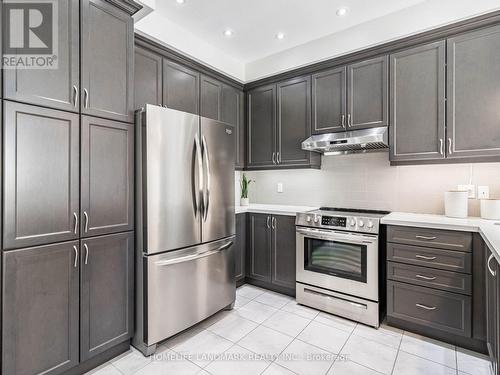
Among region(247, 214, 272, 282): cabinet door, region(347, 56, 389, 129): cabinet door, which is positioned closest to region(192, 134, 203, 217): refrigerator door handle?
region(247, 214, 272, 282): cabinet door

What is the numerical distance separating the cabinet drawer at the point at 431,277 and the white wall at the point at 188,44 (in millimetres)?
2868

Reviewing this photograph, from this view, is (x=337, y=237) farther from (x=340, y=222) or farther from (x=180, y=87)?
(x=180, y=87)

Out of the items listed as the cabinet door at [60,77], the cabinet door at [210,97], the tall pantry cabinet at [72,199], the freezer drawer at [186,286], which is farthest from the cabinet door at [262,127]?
the cabinet door at [60,77]

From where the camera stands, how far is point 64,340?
170 centimetres

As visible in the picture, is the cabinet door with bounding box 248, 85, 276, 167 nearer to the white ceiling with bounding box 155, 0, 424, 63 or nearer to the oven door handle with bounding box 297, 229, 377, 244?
the white ceiling with bounding box 155, 0, 424, 63

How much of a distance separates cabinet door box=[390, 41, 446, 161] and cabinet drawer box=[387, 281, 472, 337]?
118 centimetres

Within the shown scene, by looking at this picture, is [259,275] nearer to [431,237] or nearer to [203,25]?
[431,237]

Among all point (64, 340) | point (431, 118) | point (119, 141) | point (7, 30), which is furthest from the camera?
point (431, 118)

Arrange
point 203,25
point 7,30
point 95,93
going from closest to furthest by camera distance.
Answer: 1. point 7,30
2. point 95,93
3. point 203,25

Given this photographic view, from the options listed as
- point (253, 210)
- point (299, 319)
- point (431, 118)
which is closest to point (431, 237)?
point (431, 118)

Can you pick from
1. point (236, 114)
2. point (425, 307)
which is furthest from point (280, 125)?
point (425, 307)

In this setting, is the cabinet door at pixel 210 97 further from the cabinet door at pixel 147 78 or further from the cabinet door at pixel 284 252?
the cabinet door at pixel 284 252

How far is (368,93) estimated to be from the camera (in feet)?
8.95

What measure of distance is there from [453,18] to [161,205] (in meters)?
2.89
